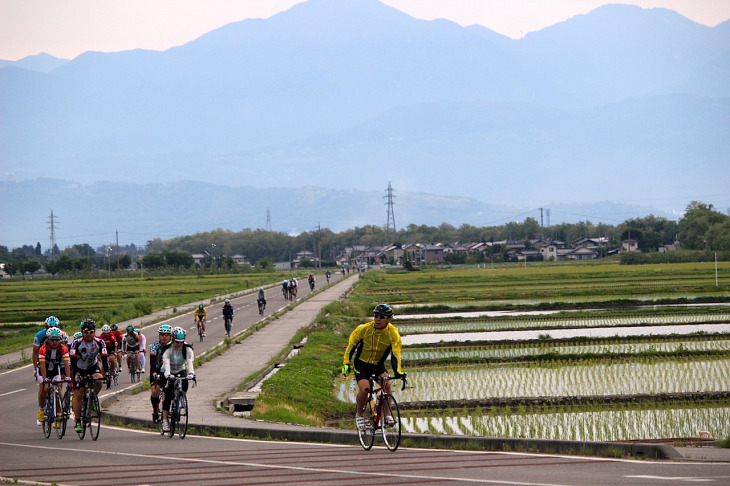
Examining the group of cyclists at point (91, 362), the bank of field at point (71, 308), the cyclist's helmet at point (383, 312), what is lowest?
the bank of field at point (71, 308)

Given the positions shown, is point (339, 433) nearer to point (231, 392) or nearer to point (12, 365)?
point (231, 392)

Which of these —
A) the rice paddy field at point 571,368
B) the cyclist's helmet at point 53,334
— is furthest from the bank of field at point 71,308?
the cyclist's helmet at point 53,334

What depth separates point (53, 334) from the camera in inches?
631

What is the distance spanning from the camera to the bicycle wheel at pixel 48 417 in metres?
16.4

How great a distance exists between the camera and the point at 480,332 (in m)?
42.7

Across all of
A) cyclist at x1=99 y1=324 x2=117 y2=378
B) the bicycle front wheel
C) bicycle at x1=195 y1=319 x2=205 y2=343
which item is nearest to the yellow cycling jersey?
the bicycle front wheel

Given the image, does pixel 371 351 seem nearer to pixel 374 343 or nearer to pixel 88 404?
pixel 374 343

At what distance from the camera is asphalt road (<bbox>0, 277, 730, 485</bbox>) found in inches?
429

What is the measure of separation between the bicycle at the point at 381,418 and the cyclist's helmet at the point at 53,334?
18.4 ft

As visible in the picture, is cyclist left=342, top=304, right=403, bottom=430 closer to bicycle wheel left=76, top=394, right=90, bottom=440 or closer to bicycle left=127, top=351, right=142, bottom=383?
bicycle wheel left=76, top=394, right=90, bottom=440

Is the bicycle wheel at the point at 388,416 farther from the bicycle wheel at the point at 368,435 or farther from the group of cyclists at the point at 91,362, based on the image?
the group of cyclists at the point at 91,362

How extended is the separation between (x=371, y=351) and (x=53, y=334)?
578 cm

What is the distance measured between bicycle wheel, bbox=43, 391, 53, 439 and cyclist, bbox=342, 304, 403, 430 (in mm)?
5864

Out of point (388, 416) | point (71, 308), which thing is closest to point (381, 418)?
point (388, 416)
